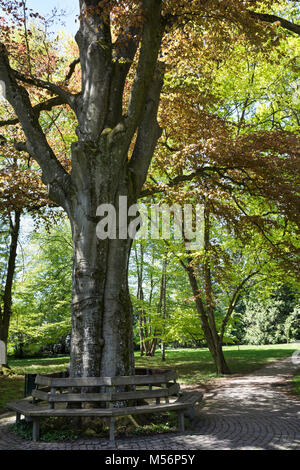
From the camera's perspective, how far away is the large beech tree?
6637mm

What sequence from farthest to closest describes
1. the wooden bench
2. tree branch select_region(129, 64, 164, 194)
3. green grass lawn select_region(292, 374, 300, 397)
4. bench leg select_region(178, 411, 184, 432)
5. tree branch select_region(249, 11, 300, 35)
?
green grass lawn select_region(292, 374, 300, 397), tree branch select_region(249, 11, 300, 35), tree branch select_region(129, 64, 164, 194), bench leg select_region(178, 411, 184, 432), the wooden bench

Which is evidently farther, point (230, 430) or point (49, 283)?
point (49, 283)

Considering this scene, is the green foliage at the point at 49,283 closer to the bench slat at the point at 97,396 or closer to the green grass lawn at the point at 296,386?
the green grass lawn at the point at 296,386

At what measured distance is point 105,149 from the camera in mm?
7055

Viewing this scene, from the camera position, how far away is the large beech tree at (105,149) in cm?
664

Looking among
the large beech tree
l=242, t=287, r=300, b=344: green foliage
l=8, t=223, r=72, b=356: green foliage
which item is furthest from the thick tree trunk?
l=242, t=287, r=300, b=344: green foliage

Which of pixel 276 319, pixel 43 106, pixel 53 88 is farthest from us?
pixel 276 319

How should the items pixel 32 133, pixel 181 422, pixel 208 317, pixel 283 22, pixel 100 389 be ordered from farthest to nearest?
1. pixel 208 317
2. pixel 283 22
3. pixel 32 133
4. pixel 100 389
5. pixel 181 422

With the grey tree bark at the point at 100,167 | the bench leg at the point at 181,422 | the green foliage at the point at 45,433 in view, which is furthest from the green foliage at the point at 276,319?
the green foliage at the point at 45,433

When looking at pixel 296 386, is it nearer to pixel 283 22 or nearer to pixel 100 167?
pixel 100 167

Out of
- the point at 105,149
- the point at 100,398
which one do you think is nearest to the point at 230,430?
the point at 100,398

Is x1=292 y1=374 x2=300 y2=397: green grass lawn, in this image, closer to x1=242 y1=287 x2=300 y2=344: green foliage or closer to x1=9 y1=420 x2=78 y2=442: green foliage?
x1=9 y1=420 x2=78 y2=442: green foliage

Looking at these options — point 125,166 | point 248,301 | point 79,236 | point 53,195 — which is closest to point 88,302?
point 79,236
